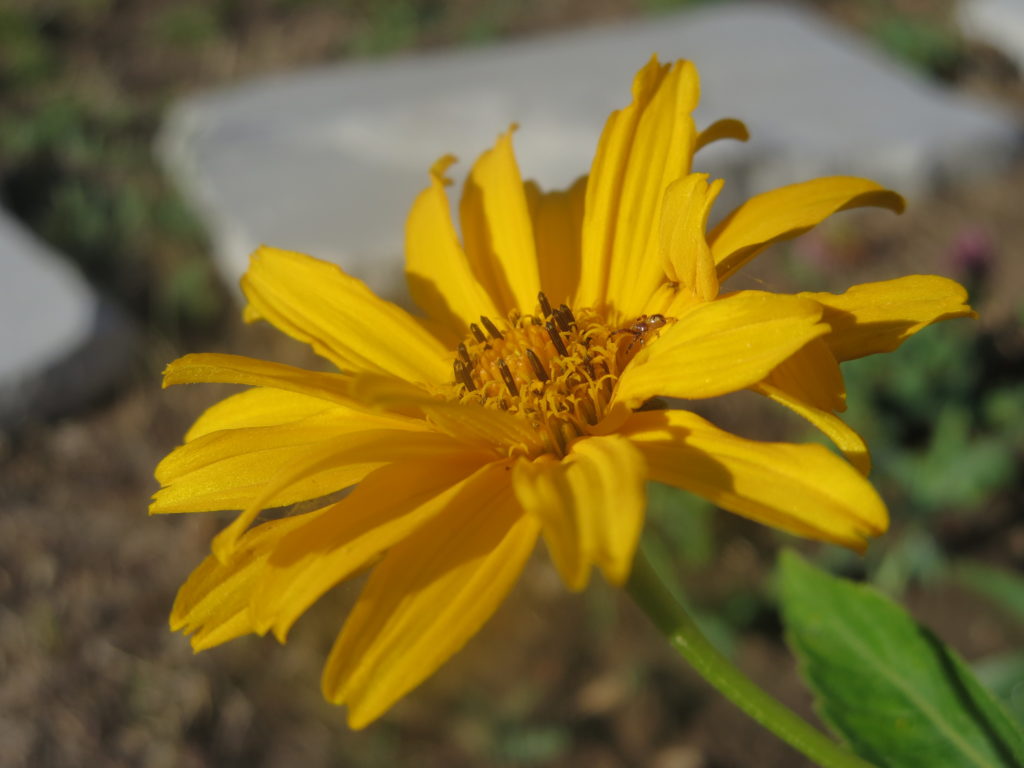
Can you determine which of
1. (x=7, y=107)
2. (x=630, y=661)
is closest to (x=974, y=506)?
(x=630, y=661)

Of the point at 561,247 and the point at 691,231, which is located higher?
the point at 691,231

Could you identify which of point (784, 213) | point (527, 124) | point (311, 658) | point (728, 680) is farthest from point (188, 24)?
point (728, 680)

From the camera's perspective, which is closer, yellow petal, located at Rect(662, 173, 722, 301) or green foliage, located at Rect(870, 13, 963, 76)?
yellow petal, located at Rect(662, 173, 722, 301)

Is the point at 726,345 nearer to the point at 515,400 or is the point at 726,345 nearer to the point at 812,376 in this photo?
the point at 812,376

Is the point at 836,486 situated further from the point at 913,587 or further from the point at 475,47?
the point at 475,47

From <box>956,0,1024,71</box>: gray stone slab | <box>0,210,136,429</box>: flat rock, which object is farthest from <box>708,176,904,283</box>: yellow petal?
<box>956,0,1024,71</box>: gray stone slab

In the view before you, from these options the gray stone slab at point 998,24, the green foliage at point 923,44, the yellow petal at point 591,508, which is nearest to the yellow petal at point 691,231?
the yellow petal at point 591,508

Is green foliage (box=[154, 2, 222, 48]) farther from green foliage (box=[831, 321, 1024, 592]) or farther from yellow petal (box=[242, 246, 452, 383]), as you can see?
yellow petal (box=[242, 246, 452, 383])
